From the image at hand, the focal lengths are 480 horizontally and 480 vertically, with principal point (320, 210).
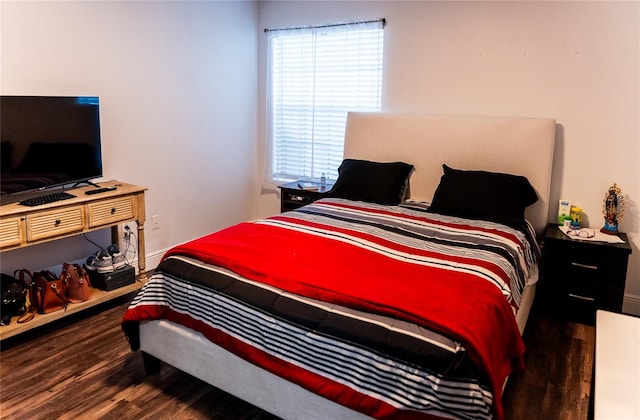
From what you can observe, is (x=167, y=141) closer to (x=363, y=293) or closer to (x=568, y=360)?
(x=363, y=293)

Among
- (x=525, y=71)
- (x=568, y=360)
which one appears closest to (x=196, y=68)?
(x=525, y=71)

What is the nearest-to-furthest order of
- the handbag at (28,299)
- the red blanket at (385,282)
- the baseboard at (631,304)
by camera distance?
1. the red blanket at (385,282)
2. the handbag at (28,299)
3. the baseboard at (631,304)

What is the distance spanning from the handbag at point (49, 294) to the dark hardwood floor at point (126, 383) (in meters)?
0.18

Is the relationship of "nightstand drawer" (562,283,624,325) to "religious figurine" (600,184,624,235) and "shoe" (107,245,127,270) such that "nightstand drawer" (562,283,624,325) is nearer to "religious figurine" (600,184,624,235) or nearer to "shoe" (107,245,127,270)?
"religious figurine" (600,184,624,235)

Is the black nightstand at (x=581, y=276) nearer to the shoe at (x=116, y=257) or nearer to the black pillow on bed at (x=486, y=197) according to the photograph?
the black pillow on bed at (x=486, y=197)

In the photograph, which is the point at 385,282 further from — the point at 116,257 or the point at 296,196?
the point at 296,196

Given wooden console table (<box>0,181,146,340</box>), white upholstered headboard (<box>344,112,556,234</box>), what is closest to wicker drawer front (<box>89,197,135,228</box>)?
wooden console table (<box>0,181,146,340</box>)

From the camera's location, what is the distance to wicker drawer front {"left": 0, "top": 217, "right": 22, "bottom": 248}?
8.30ft

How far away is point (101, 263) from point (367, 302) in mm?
2090

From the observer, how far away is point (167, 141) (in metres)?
3.94

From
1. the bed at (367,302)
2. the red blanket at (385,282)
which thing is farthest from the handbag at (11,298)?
the red blanket at (385,282)

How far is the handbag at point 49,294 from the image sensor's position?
2.83 meters

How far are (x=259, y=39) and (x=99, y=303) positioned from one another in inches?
114

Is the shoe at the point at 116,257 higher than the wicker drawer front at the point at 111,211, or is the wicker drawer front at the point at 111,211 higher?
the wicker drawer front at the point at 111,211
